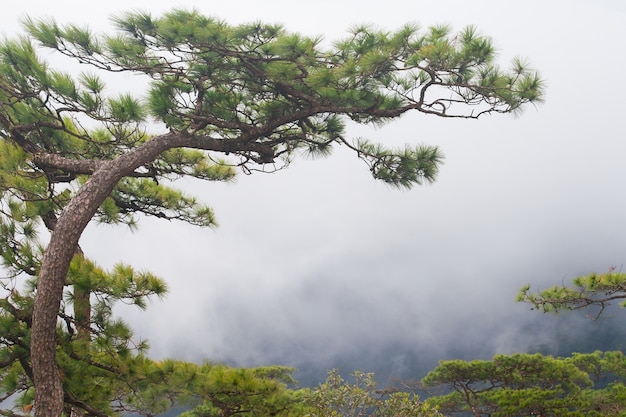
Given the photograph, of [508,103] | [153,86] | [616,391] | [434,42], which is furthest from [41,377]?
[616,391]

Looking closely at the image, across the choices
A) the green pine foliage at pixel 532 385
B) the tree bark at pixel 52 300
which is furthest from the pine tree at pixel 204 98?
the green pine foliage at pixel 532 385

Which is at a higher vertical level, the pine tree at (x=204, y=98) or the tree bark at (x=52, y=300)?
the pine tree at (x=204, y=98)

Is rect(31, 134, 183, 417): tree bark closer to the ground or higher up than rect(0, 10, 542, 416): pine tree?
closer to the ground

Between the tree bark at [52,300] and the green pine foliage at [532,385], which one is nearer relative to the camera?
the tree bark at [52,300]

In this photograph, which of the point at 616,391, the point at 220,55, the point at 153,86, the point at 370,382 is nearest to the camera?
the point at 220,55

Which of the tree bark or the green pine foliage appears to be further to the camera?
the green pine foliage

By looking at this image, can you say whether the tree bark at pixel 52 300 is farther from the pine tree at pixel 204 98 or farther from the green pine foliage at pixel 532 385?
the green pine foliage at pixel 532 385

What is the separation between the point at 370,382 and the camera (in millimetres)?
4453

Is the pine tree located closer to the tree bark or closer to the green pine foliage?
the tree bark

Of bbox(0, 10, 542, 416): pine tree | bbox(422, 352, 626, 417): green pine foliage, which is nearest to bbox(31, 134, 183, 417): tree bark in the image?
bbox(0, 10, 542, 416): pine tree

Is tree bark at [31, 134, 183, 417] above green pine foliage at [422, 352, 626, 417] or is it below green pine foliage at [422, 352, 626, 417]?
below

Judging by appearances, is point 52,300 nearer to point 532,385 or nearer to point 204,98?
point 204,98

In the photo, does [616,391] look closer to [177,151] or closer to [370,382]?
[370,382]

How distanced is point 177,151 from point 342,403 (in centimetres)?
242
